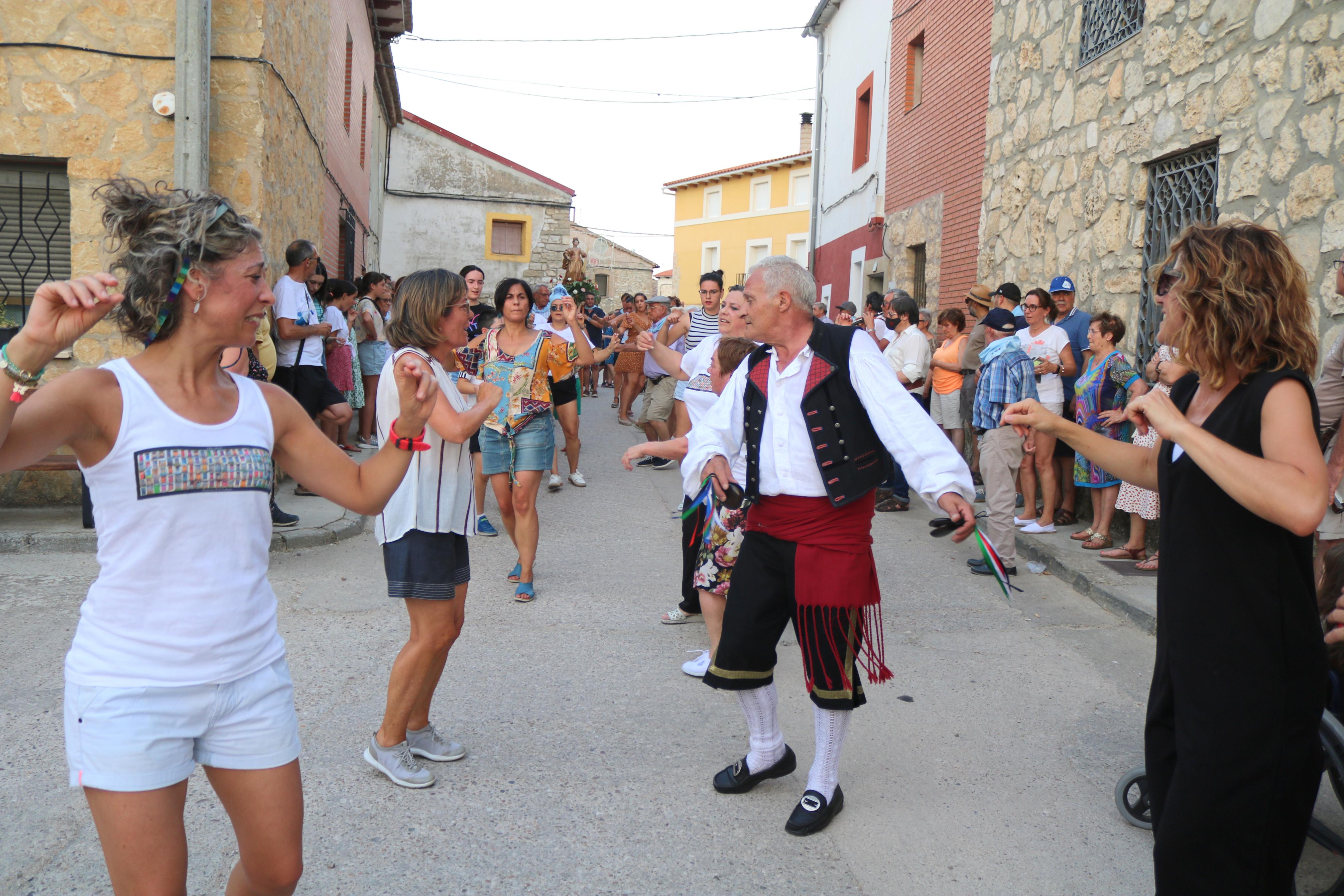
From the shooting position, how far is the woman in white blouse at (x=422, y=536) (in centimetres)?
365

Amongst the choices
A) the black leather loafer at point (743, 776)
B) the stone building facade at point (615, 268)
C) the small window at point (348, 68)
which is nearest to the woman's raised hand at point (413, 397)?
the black leather loafer at point (743, 776)

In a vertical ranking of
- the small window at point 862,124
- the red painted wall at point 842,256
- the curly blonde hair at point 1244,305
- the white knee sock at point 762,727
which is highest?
the small window at point 862,124

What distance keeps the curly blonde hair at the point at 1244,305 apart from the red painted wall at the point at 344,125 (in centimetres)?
1084

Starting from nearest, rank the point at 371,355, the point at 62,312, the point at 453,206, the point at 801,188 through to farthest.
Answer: the point at 62,312 < the point at 371,355 < the point at 453,206 < the point at 801,188

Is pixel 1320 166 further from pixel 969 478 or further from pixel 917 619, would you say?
pixel 969 478

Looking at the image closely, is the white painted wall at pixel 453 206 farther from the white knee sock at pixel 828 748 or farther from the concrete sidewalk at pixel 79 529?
the white knee sock at pixel 828 748

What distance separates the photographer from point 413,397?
2.33 metres

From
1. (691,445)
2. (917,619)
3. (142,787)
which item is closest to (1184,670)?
(691,445)

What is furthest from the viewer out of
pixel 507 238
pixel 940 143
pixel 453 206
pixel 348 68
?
pixel 507 238

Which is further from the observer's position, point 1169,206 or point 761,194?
point 761,194

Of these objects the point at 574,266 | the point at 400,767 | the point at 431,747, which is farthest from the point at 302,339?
the point at 574,266

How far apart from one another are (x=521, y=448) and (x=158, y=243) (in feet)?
14.6

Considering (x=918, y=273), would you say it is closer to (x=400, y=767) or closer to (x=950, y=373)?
(x=950, y=373)

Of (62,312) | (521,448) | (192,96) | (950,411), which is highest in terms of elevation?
(192,96)
